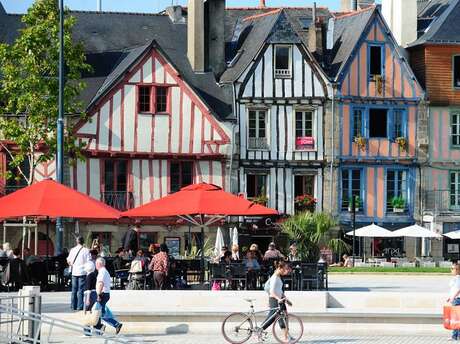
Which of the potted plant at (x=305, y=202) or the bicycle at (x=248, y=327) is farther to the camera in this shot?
the potted plant at (x=305, y=202)

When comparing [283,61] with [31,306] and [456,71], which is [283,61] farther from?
[31,306]

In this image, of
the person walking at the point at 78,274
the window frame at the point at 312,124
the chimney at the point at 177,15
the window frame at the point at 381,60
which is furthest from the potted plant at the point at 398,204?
the person walking at the point at 78,274

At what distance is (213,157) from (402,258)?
26.1 feet

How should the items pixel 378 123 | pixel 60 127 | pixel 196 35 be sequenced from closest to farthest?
pixel 60 127, pixel 196 35, pixel 378 123

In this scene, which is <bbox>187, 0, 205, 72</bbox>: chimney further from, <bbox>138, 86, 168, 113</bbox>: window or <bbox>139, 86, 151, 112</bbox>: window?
<bbox>139, 86, 151, 112</bbox>: window

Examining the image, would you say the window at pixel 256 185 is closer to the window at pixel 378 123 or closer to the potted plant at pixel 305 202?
the potted plant at pixel 305 202

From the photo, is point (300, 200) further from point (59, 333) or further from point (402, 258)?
point (59, 333)

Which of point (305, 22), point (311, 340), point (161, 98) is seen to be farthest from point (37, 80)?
point (311, 340)

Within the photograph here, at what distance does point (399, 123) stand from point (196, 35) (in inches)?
329

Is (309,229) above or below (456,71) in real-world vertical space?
below

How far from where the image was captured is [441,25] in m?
52.2

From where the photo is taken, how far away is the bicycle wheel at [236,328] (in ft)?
69.8

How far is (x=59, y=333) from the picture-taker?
22375 mm

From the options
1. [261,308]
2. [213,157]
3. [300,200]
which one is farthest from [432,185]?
[261,308]
